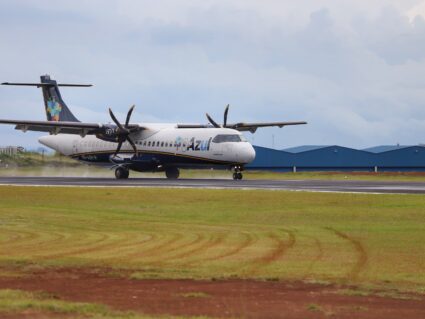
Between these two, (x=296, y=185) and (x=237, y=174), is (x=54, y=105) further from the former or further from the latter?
(x=296, y=185)

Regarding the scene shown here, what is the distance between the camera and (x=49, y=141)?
71250 mm

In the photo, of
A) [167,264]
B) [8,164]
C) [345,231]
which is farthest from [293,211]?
[8,164]

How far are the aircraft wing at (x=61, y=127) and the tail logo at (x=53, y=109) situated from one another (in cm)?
864

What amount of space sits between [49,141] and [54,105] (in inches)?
125

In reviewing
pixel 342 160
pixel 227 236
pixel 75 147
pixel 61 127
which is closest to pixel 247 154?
pixel 61 127

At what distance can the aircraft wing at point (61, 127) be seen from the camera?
196 ft

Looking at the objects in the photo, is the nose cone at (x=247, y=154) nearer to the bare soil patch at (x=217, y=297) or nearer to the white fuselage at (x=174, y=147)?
the white fuselage at (x=174, y=147)

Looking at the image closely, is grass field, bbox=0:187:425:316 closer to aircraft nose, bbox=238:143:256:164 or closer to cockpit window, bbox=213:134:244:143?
aircraft nose, bbox=238:143:256:164

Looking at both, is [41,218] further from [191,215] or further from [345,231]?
[345,231]

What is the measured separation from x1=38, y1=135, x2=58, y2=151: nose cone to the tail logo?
5.50ft

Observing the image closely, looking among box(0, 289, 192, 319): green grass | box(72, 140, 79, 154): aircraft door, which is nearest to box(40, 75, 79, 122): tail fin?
box(72, 140, 79, 154): aircraft door

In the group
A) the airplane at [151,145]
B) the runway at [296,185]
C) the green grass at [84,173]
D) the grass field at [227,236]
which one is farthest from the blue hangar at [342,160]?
the grass field at [227,236]

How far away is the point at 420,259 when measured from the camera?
18469 mm

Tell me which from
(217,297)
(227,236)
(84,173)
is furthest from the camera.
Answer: (84,173)
